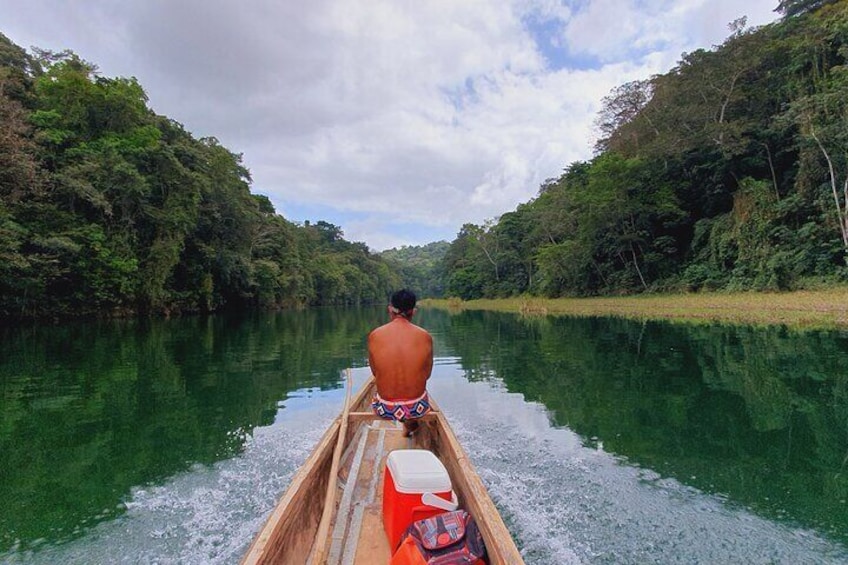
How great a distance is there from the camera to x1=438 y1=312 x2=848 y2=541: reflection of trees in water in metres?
4.07

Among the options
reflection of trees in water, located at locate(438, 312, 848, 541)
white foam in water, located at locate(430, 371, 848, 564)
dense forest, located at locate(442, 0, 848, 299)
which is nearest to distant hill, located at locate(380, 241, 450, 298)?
dense forest, located at locate(442, 0, 848, 299)

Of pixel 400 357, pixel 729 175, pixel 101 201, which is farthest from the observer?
pixel 729 175

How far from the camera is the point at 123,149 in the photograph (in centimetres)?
2398

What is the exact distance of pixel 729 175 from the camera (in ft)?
92.8

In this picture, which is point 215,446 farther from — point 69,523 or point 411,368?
point 411,368

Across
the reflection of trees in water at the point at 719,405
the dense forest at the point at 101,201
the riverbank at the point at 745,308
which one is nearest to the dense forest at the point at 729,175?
the riverbank at the point at 745,308

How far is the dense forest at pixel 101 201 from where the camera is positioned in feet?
62.6

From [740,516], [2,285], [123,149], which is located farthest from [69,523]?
[123,149]

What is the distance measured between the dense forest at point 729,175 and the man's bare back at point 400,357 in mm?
22692

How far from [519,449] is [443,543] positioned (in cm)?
333

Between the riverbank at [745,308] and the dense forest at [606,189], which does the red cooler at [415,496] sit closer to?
the riverbank at [745,308]

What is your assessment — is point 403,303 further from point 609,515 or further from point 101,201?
point 101,201

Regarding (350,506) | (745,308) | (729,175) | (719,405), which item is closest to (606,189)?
(729,175)

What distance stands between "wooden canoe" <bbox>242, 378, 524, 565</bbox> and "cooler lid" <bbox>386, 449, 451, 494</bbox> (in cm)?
19
